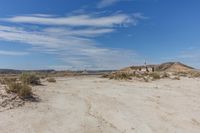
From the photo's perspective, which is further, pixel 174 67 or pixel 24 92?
pixel 174 67

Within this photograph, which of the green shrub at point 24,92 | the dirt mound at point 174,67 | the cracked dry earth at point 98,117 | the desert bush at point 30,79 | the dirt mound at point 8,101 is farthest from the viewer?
the dirt mound at point 174,67

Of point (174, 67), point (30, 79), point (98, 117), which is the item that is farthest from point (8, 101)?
point (174, 67)

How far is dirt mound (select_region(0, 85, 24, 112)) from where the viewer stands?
15312 mm

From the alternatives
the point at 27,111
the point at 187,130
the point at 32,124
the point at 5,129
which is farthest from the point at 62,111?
the point at 187,130

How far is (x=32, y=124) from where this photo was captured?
13.2m

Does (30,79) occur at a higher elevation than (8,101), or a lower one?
higher

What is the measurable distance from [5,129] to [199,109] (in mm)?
11807

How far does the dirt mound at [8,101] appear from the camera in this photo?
50.2ft

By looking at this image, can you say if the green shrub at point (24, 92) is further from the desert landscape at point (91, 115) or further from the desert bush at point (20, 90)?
the desert landscape at point (91, 115)

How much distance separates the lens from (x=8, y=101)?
16125 mm

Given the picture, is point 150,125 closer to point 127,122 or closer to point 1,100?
point 127,122

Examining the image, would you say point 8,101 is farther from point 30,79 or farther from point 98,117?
point 30,79

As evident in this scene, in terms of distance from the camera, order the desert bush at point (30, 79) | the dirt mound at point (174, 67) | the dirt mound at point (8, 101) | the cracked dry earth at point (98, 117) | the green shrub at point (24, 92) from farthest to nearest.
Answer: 1. the dirt mound at point (174, 67)
2. the desert bush at point (30, 79)
3. the green shrub at point (24, 92)
4. the dirt mound at point (8, 101)
5. the cracked dry earth at point (98, 117)

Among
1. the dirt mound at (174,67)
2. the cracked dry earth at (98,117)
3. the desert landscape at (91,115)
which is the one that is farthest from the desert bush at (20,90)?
the dirt mound at (174,67)
